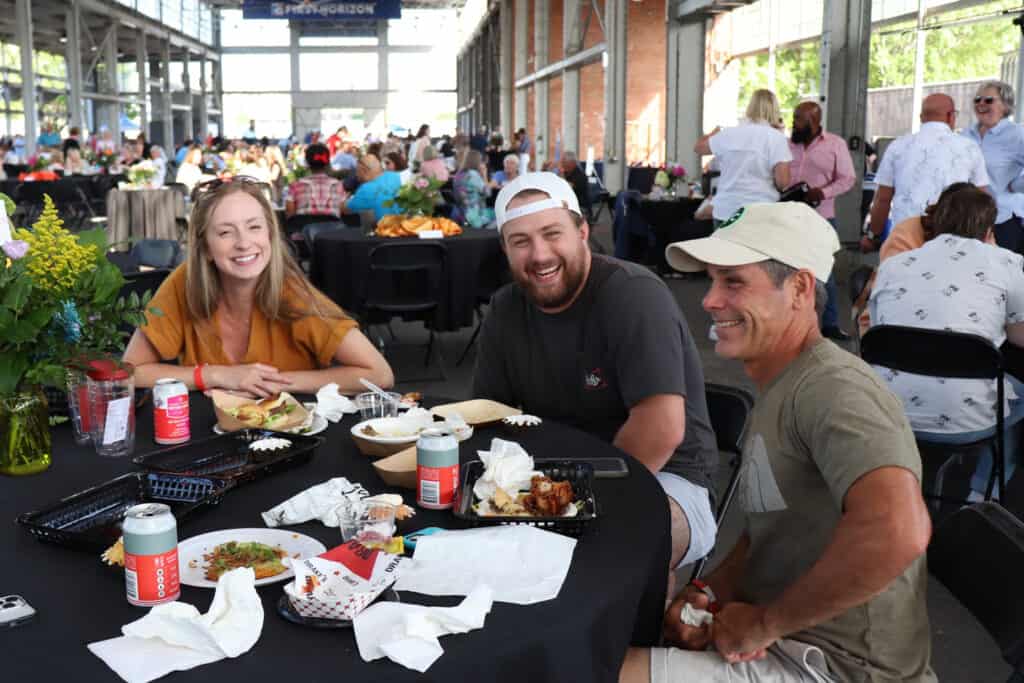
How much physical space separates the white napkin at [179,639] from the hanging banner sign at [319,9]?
20.1 metres

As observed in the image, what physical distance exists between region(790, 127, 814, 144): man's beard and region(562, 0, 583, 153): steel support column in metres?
10.5

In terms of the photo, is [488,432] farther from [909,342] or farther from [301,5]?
[301,5]

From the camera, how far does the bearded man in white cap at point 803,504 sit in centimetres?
136

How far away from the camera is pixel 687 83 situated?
12.0 m

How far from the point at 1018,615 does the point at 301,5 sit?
877 inches

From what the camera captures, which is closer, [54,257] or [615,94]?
[54,257]

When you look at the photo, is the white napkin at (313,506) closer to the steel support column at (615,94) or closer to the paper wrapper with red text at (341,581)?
the paper wrapper with red text at (341,581)

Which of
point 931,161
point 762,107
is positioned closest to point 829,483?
point 931,161

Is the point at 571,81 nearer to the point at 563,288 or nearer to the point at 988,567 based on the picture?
the point at 563,288

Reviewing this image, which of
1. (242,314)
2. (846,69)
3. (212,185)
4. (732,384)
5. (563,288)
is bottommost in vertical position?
(732,384)

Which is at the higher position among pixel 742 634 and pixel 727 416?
pixel 727 416

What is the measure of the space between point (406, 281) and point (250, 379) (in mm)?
3681

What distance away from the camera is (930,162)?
5750 mm

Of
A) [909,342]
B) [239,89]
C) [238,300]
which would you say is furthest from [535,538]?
[239,89]
